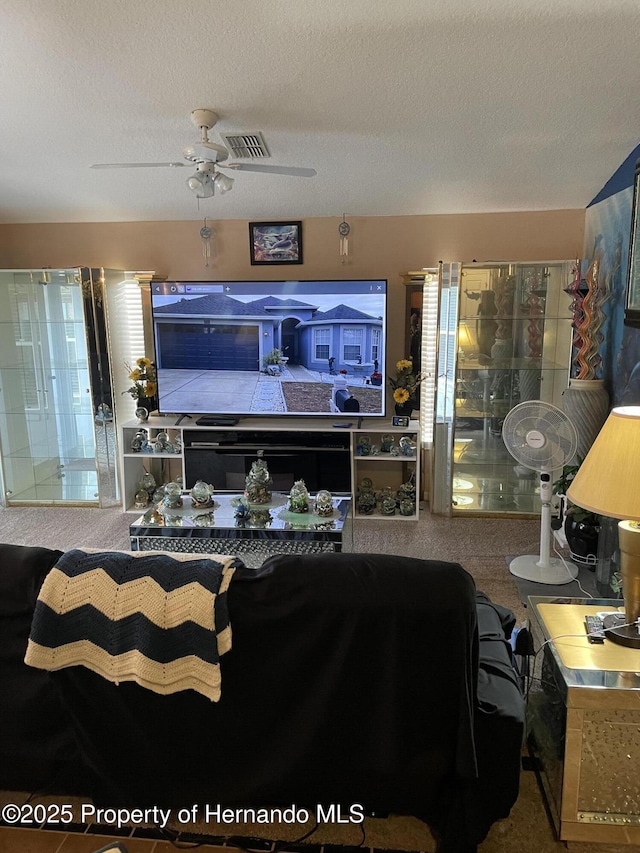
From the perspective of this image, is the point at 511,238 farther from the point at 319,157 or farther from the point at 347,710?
the point at 347,710

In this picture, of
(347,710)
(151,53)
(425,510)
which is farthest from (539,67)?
(425,510)

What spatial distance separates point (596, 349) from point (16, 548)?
3.12m

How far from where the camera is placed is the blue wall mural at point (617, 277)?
10.4 ft

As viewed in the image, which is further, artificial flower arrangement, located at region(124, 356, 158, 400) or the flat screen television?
artificial flower arrangement, located at region(124, 356, 158, 400)

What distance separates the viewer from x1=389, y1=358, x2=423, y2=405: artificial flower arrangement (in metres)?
4.42

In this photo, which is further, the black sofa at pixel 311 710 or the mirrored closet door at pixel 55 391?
the mirrored closet door at pixel 55 391

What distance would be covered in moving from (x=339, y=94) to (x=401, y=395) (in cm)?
213

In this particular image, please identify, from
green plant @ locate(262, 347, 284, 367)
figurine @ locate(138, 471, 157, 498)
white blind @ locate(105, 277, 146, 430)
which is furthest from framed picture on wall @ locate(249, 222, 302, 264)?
figurine @ locate(138, 471, 157, 498)

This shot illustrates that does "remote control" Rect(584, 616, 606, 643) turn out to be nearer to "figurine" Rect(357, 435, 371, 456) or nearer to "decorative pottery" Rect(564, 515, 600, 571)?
"decorative pottery" Rect(564, 515, 600, 571)

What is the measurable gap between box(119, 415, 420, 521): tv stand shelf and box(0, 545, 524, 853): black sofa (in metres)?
2.73

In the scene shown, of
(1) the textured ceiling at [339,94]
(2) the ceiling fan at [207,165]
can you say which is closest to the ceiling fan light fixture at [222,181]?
(2) the ceiling fan at [207,165]

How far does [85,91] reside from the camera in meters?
2.86

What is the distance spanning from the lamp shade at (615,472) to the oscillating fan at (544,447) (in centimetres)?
159

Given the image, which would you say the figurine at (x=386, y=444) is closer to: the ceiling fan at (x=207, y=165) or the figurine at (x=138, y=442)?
the figurine at (x=138, y=442)
